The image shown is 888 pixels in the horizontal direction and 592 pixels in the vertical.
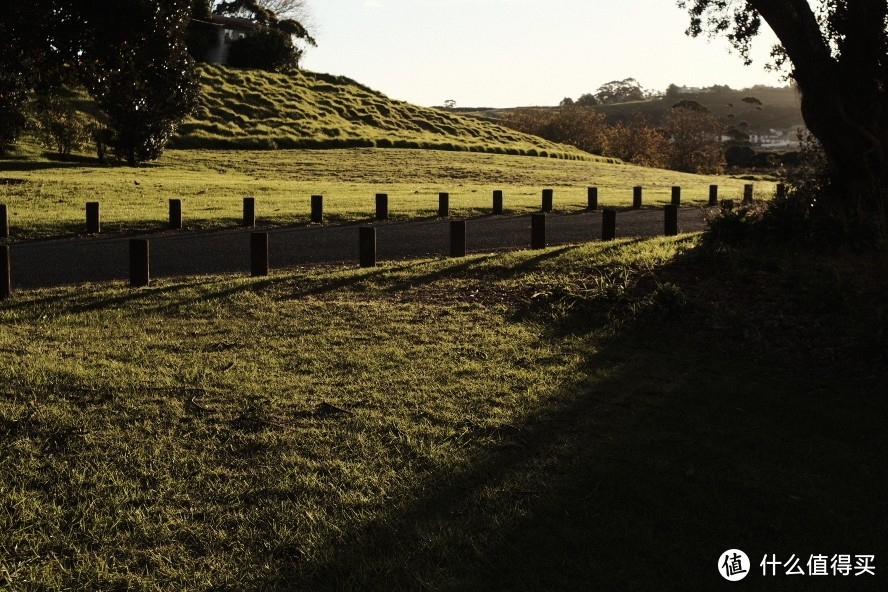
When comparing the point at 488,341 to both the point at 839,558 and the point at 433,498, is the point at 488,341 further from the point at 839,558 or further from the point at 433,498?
the point at 839,558

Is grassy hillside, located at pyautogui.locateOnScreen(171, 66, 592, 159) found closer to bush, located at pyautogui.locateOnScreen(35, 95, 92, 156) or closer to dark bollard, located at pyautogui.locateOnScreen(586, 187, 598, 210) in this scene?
bush, located at pyautogui.locateOnScreen(35, 95, 92, 156)

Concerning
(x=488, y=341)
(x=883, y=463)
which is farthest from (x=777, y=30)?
(x=883, y=463)

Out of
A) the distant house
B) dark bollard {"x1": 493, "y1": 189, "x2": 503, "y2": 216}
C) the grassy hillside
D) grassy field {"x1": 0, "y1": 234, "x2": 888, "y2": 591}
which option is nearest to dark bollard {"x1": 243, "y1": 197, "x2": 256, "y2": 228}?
dark bollard {"x1": 493, "y1": 189, "x2": 503, "y2": 216}

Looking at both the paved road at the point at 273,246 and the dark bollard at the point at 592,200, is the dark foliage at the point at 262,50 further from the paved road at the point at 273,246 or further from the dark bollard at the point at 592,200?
the paved road at the point at 273,246

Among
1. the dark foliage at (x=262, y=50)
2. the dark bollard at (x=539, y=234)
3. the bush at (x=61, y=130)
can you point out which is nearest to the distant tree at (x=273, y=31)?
Result: the dark foliage at (x=262, y=50)

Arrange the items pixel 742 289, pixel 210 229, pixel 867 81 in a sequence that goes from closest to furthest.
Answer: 1. pixel 742 289
2. pixel 867 81
3. pixel 210 229

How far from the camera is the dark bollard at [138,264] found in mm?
10141

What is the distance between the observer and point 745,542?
418 cm

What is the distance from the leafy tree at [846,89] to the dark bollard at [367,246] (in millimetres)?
5628

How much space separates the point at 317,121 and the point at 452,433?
49.5 meters

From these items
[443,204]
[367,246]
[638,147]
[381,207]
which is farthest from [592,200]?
[638,147]

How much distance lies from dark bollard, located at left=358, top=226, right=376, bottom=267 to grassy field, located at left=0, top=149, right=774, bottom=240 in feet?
21.7

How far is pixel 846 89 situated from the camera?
10.9 metres

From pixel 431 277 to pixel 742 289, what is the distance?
3.72 meters
